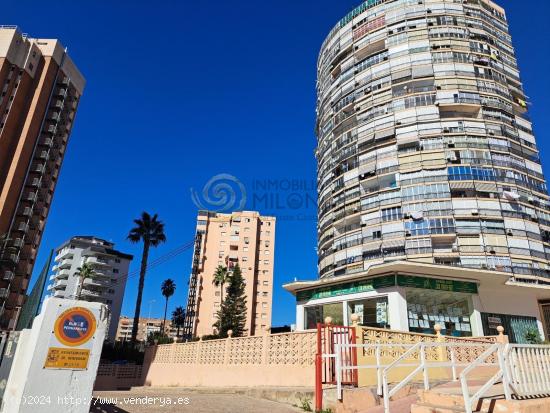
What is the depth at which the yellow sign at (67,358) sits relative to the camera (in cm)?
465

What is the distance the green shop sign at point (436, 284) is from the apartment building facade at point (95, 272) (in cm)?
7438

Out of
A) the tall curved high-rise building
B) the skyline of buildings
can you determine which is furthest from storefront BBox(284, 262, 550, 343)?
the skyline of buildings

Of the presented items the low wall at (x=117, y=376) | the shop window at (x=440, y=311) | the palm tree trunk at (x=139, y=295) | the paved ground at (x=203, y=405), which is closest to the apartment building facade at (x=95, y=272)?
→ the palm tree trunk at (x=139, y=295)

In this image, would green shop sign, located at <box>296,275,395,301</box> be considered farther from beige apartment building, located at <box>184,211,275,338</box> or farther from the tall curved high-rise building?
beige apartment building, located at <box>184,211,275,338</box>

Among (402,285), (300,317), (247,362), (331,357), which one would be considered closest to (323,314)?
(300,317)

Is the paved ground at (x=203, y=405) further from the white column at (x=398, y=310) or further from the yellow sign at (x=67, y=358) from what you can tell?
the white column at (x=398, y=310)

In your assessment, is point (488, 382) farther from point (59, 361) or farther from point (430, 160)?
point (430, 160)

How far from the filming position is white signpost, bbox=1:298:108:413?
14.9ft

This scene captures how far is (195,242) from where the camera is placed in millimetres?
83438

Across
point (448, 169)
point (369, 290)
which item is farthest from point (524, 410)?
point (448, 169)

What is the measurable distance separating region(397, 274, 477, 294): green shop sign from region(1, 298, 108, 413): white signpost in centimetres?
1896

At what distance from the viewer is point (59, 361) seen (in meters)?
4.70

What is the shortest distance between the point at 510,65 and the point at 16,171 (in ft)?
208

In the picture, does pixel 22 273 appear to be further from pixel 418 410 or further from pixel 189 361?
pixel 418 410
